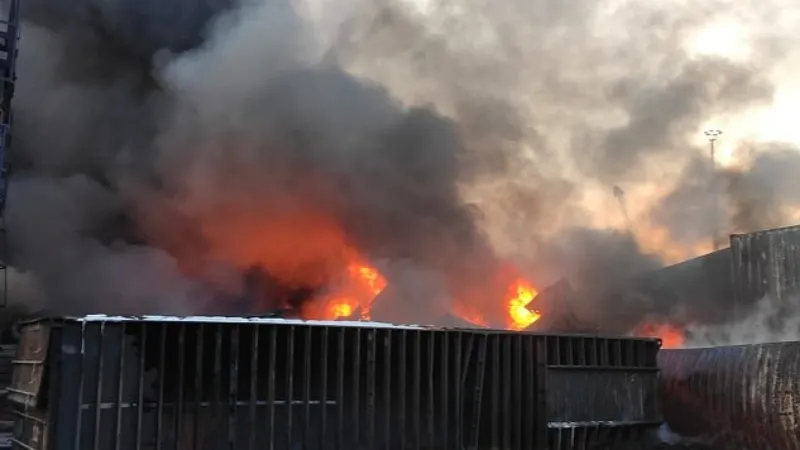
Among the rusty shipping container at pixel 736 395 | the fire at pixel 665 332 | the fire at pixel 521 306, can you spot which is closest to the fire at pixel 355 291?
the fire at pixel 521 306

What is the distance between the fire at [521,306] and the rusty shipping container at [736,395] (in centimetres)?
1101

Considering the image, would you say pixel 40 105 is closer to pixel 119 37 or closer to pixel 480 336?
pixel 119 37

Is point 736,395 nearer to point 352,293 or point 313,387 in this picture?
point 313,387

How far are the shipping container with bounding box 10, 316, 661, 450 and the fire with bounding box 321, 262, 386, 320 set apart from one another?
1125 centimetres

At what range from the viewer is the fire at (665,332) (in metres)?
29.1

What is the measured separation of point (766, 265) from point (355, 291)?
13.8 metres

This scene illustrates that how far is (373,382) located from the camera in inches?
551

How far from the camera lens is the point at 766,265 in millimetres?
26562

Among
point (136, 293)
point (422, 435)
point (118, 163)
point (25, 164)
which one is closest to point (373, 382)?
point (422, 435)

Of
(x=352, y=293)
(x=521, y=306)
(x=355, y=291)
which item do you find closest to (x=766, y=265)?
(x=521, y=306)

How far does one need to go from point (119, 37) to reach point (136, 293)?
9.80 metres

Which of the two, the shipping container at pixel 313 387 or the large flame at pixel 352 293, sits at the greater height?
the large flame at pixel 352 293

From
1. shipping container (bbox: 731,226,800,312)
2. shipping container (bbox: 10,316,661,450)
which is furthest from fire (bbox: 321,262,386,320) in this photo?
shipping container (bbox: 731,226,800,312)

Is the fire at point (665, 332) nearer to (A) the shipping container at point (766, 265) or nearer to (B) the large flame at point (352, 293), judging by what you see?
(A) the shipping container at point (766, 265)
